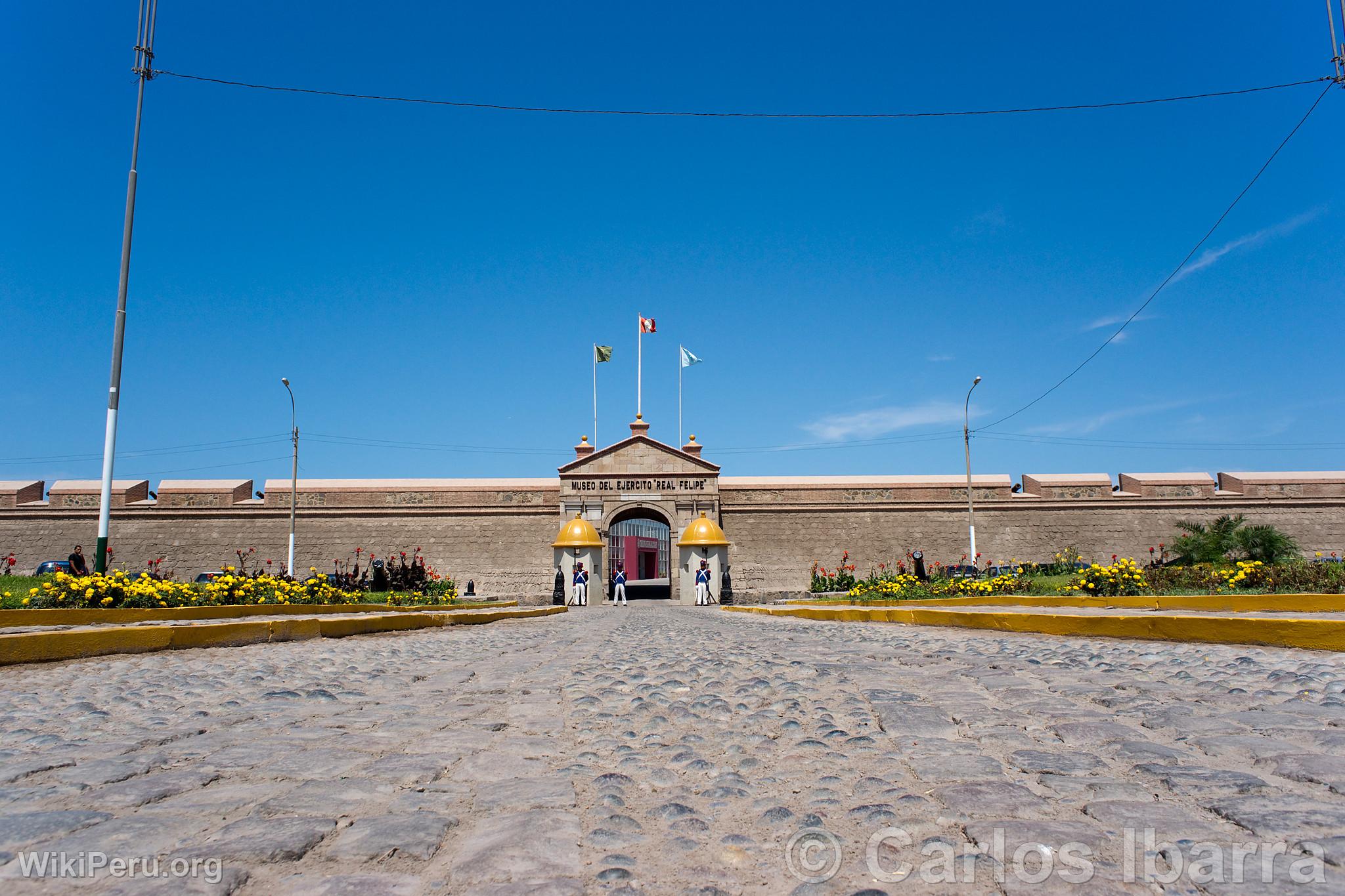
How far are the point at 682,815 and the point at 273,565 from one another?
35165 mm

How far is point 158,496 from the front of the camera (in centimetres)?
3309

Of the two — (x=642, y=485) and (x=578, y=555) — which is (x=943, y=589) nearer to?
(x=578, y=555)

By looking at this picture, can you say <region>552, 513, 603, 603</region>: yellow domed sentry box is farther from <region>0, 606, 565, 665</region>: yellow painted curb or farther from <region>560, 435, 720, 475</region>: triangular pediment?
<region>0, 606, 565, 665</region>: yellow painted curb

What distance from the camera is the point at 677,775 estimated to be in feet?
9.70

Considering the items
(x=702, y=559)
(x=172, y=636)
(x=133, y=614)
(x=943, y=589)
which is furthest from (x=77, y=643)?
(x=702, y=559)

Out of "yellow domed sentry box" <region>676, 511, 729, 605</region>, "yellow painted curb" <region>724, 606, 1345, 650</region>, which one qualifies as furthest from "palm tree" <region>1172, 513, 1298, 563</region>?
"yellow domed sentry box" <region>676, 511, 729, 605</region>

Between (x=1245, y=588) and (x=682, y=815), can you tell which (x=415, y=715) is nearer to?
(x=682, y=815)

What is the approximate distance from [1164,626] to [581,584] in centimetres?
2057

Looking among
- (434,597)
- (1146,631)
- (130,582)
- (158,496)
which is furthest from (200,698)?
(158,496)

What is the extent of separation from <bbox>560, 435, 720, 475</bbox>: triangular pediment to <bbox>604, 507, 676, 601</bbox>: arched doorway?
1.78 meters

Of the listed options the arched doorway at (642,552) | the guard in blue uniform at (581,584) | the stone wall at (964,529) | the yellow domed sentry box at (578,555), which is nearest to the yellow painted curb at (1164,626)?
the guard in blue uniform at (581,584)

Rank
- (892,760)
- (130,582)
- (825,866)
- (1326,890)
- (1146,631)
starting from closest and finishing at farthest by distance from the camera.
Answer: (1326,890) → (825,866) → (892,760) → (1146,631) → (130,582)

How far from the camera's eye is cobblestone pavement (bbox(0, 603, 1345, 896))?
2021 millimetres

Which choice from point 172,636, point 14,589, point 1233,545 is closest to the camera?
point 172,636
